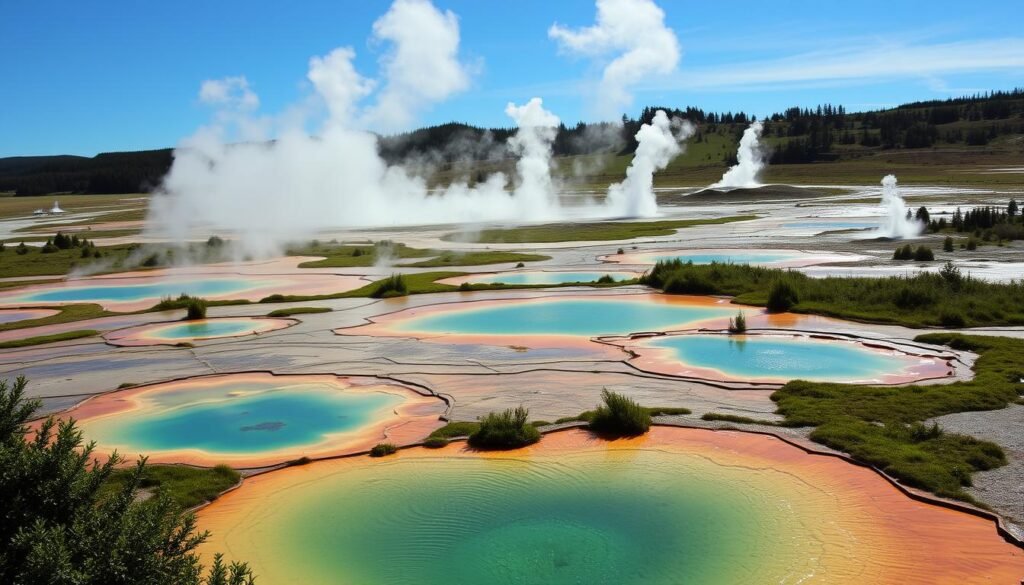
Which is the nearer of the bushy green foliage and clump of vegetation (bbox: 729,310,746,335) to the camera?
the bushy green foliage

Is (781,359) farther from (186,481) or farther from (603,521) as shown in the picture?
(186,481)

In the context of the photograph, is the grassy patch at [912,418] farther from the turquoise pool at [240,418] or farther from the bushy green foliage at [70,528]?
the bushy green foliage at [70,528]

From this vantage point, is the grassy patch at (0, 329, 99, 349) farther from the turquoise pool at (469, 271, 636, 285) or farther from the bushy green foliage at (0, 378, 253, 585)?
the bushy green foliage at (0, 378, 253, 585)

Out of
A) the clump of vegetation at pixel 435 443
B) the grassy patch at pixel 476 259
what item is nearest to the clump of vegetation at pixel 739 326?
the clump of vegetation at pixel 435 443

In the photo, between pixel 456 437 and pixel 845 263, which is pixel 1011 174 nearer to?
pixel 845 263

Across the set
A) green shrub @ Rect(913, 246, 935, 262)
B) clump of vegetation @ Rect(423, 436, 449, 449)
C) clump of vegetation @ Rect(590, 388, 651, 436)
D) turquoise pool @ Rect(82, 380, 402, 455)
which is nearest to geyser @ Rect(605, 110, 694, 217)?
green shrub @ Rect(913, 246, 935, 262)
